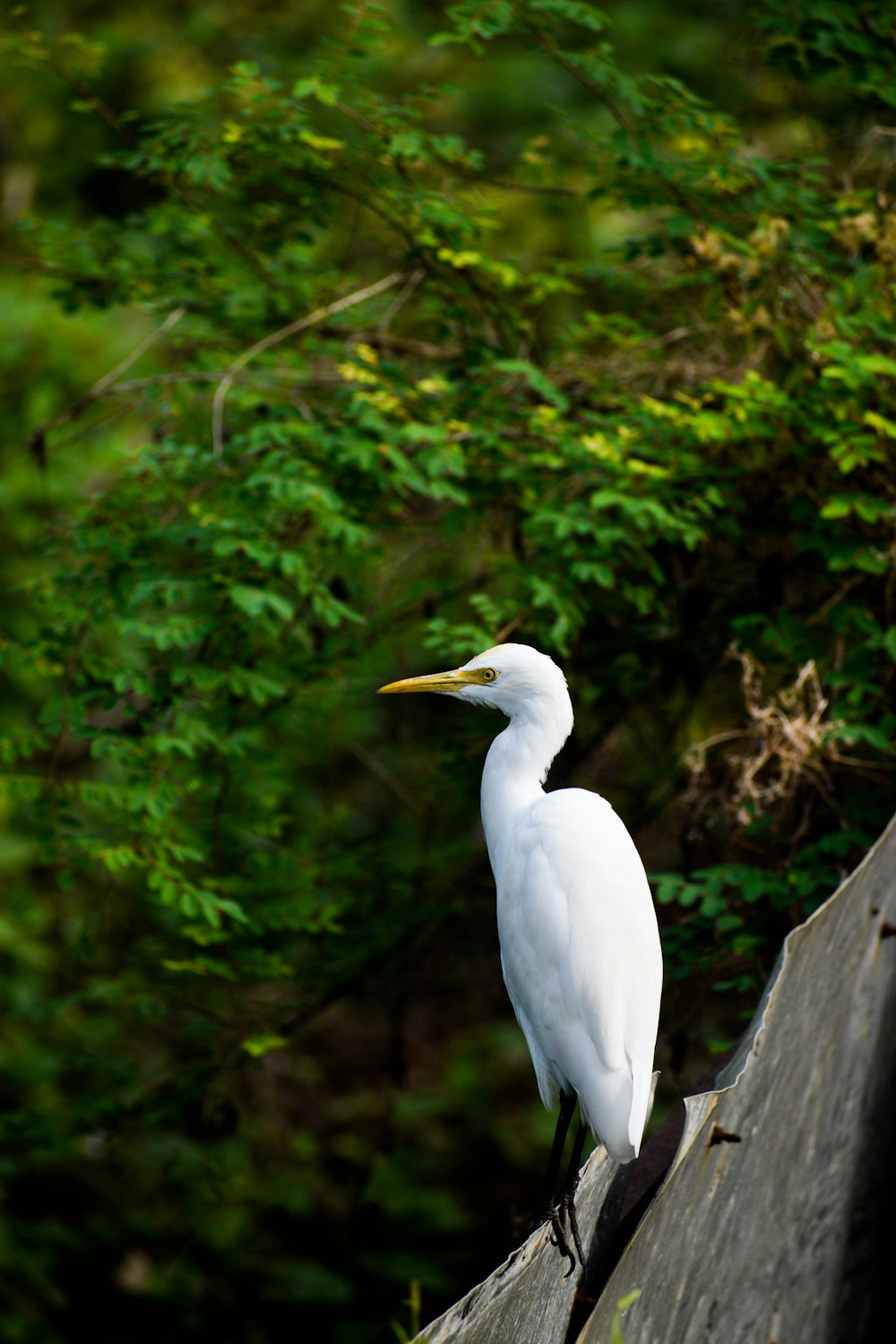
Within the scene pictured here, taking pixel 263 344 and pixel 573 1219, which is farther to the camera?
pixel 263 344

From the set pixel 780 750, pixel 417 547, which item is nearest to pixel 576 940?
pixel 780 750

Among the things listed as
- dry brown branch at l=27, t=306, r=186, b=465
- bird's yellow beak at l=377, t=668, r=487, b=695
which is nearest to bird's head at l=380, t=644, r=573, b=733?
bird's yellow beak at l=377, t=668, r=487, b=695

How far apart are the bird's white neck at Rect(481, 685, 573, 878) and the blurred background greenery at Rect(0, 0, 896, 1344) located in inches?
19.2

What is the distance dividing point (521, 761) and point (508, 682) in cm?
16

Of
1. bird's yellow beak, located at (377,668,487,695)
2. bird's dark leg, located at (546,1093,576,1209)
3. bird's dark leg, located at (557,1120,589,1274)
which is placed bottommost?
bird's dark leg, located at (546,1093,576,1209)

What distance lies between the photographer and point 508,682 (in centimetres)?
236

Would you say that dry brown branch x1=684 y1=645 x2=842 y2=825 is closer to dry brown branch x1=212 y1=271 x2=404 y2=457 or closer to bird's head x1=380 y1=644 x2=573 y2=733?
bird's head x1=380 y1=644 x2=573 y2=733

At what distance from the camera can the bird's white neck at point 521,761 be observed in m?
2.34

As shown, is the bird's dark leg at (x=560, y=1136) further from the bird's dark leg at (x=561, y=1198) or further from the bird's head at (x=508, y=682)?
the bird's head at (x=508, y=682)

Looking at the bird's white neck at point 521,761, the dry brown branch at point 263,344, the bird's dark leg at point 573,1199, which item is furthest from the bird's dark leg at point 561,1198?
the dry brown branch at point 263,344

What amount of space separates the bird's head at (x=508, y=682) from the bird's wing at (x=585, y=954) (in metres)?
0.22

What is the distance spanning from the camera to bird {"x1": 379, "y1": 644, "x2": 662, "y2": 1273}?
1.94 metres

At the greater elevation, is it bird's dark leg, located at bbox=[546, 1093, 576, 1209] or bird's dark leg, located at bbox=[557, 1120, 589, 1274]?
bird's dark leg, located at bbox=[557, 1120, 589, 1274]

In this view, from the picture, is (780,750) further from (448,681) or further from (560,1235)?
(560,1235)
